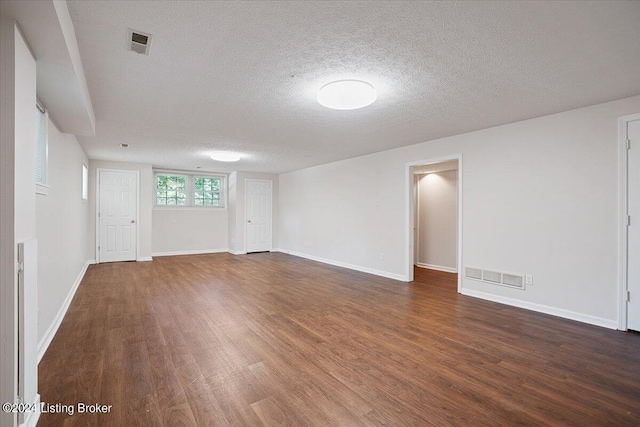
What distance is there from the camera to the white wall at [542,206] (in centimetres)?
315

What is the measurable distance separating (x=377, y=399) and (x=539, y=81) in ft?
9.80

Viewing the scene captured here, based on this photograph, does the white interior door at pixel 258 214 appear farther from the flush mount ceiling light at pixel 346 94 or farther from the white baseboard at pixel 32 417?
the white baseboard at pixel 32 417

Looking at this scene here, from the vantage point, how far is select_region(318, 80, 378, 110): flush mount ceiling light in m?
2.55

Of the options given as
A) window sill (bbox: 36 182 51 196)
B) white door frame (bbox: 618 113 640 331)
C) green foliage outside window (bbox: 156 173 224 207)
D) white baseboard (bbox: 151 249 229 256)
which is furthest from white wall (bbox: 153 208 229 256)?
white door frame (bbox: 618 113 640 331)

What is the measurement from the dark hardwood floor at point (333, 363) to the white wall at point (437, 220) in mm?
2408

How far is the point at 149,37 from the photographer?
1964mm

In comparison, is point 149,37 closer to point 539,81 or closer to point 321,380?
point 321,380

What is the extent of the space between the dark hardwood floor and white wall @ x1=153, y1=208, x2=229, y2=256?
395 centimetres

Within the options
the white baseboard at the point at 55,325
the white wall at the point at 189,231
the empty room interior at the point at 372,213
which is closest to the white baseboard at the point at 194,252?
the white wall at the point at 189,231

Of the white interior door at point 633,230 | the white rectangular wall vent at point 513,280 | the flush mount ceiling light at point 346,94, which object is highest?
the flush mount ceiling light at point 346,94

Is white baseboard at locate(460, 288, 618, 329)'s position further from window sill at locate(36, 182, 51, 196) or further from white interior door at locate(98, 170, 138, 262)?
white interior door at locate(98, 170, 138, 262)

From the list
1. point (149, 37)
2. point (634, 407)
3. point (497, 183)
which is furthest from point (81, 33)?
point (497, 183)

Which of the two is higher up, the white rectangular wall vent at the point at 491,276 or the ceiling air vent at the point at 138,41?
the ceiling air vent at the point at 138,41

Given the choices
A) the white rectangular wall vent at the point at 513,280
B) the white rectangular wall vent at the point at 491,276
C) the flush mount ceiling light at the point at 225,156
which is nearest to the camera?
the white rectangular wall vent at the point at 513,280
